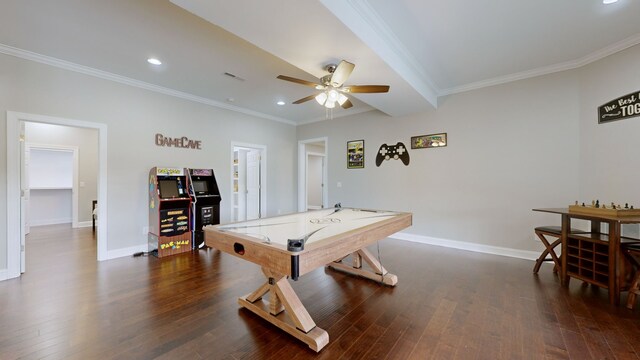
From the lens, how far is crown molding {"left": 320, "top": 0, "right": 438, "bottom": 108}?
2.05 metres

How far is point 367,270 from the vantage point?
3.12 metres

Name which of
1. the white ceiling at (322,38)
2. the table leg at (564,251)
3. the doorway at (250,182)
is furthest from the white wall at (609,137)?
the doorway at (250,182)

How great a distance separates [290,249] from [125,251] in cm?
381

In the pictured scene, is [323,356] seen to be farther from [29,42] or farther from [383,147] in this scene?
[29,42]

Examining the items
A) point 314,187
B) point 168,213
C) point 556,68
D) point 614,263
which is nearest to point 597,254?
point 614,263

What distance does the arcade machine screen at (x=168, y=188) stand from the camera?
13.0 ft

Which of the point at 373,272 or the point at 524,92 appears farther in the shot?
the point at 524,92

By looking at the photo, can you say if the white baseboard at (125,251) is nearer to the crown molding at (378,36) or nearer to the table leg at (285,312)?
the table leg at (285,312)

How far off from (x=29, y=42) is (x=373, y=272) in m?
4.85

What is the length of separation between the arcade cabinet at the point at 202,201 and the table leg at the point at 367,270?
2469 millimetres

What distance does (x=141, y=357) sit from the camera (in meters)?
1.67

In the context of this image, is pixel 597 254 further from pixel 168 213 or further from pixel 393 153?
pixel 168 213

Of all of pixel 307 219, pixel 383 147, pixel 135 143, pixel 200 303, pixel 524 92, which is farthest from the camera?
pixel 383 147

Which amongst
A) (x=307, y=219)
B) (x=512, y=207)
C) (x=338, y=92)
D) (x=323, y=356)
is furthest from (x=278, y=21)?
(x=512, y=207)
